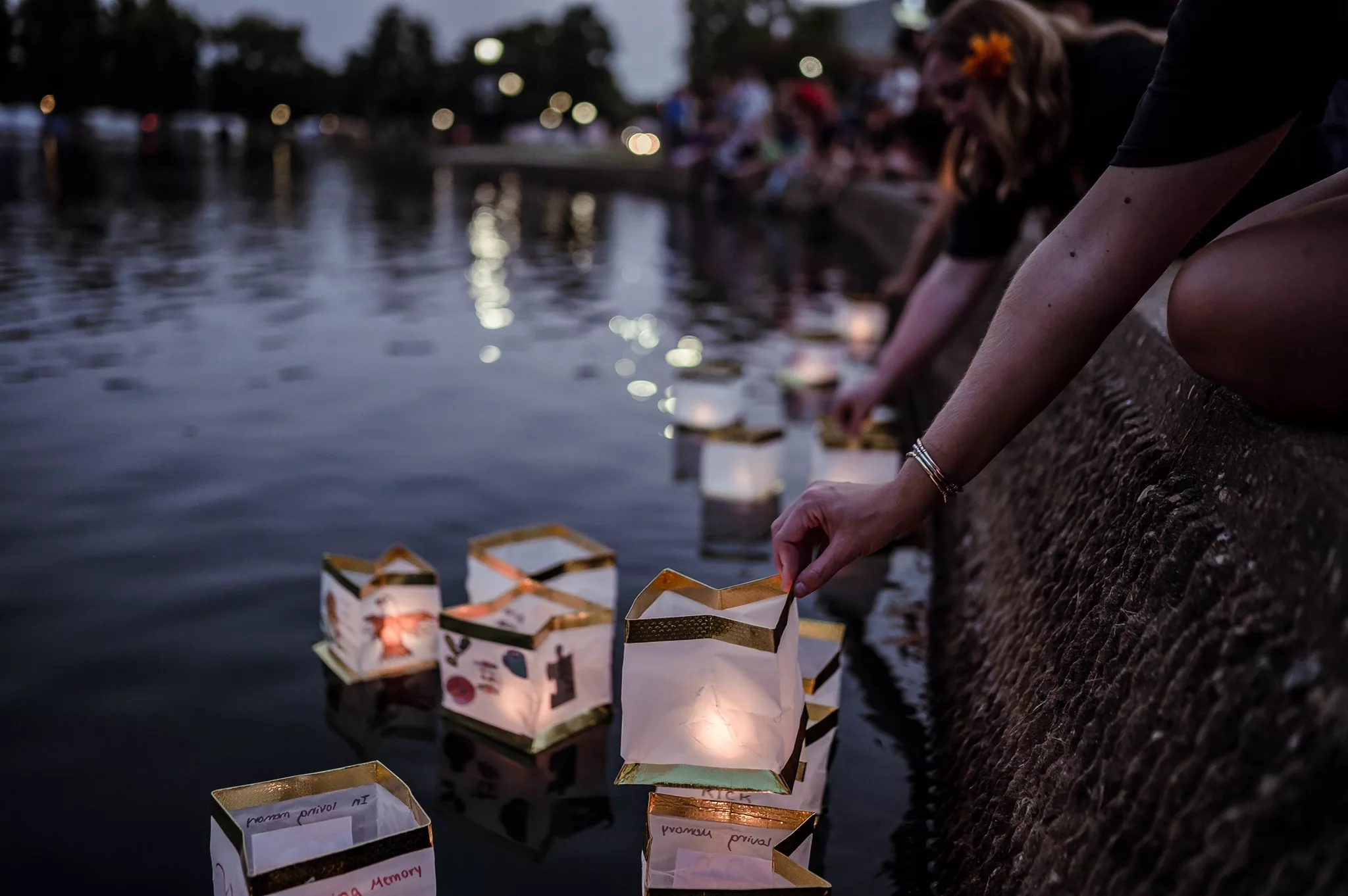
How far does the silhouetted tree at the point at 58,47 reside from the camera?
10.8m

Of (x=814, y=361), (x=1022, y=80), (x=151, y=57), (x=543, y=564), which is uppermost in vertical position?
(x=151, y=57)

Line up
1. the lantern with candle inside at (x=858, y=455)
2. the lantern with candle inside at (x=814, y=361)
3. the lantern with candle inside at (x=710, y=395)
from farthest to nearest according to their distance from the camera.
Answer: the lantern with candle inside at (x=814, y=361)
the lantern with candle inside at (x=710, y=395)
the lantern with candle inside at (x=858, y=455)

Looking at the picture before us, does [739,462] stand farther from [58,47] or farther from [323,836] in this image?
[58,47]

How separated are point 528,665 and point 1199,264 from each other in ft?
4.66

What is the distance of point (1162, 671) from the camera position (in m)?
1.28

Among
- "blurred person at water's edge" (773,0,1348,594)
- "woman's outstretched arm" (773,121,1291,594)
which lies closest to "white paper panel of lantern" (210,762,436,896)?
"woman's outstretched arm" (773,121,1291,594)

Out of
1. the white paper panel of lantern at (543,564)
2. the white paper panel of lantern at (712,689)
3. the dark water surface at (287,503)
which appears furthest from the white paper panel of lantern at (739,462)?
the white paper panel of lantern at (712,689)

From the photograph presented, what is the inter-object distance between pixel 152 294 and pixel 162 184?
904cm

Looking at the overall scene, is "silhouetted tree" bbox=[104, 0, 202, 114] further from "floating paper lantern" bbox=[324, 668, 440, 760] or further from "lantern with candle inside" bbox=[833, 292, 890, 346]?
"floating paper lantern" bbox=[324, 668, 440, 760]

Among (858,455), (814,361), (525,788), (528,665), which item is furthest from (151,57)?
(525,788)

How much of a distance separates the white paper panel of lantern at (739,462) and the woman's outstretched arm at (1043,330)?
221 centimetres

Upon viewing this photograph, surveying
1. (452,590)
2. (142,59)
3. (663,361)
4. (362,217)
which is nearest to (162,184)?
(362,217)

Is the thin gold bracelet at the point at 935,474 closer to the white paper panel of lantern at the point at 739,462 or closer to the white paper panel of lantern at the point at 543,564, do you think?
the white paper panel of lantern at the point at 543,564

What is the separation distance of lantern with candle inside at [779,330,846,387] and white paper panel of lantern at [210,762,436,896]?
397 cm
